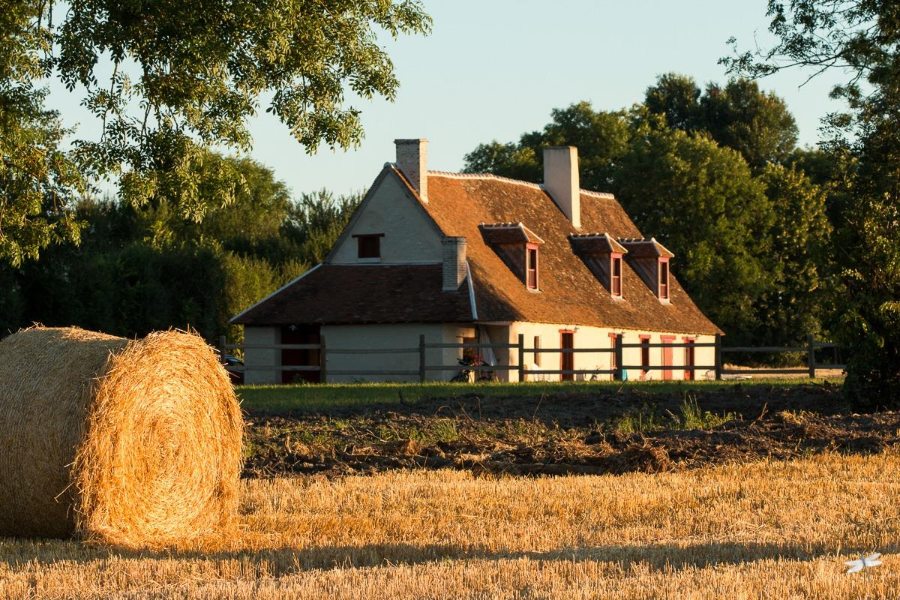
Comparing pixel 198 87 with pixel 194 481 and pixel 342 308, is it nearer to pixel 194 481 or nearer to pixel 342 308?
pixel 194 481

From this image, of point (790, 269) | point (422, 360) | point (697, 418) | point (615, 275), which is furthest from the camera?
point (790, 269)

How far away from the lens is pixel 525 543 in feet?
34.1

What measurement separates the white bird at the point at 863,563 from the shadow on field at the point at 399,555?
23 centimetres

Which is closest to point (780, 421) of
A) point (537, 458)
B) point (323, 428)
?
point (537, 458)

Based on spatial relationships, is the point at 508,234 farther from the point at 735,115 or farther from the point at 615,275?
the point at 735,115

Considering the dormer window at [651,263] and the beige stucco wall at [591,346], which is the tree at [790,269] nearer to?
the beige stucco wall at [591,346]

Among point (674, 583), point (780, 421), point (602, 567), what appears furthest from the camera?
point (780, 421)

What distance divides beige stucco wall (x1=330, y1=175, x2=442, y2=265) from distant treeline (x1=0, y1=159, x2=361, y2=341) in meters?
6.47

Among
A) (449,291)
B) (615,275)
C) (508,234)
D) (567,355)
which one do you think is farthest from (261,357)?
(615,275)

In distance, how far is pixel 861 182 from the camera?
22.6 metres

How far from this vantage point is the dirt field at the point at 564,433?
51.8ft

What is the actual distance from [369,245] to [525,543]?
1288 inches

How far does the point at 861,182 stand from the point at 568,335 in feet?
72.6

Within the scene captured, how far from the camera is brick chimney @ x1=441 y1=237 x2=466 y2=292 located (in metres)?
40.0
